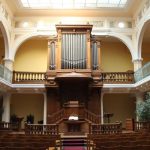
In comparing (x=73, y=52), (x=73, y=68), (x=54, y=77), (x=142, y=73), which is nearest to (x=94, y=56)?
(x=73, y=52)

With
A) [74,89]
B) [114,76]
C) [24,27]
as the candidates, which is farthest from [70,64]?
[24,27]

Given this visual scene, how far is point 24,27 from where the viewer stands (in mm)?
20500

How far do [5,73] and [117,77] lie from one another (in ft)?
26.5

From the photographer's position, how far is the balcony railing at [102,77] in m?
19.2

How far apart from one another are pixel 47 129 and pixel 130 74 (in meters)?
8.68

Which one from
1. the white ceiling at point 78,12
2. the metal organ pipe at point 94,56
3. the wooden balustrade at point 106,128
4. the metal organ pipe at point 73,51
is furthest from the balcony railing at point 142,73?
the white ceiling at point 78,12

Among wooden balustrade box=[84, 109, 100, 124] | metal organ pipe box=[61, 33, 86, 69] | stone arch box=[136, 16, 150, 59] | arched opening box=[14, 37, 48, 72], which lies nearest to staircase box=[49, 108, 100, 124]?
wooden balustrade box=[84, 109, 100, 124]

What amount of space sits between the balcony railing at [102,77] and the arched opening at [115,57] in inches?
104

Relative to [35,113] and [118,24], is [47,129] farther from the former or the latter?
[118,24]

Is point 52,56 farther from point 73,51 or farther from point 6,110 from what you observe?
point 6,110

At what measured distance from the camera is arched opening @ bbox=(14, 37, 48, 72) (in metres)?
22.2

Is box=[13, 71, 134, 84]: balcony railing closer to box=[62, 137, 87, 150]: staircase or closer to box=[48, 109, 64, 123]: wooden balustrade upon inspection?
box=[48, 109, 64, 123]: wooden balustrade

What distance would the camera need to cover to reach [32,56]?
22391 mm

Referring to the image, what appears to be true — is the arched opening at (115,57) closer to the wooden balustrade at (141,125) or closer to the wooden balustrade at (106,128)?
the wooden balustrade at (141,125)
